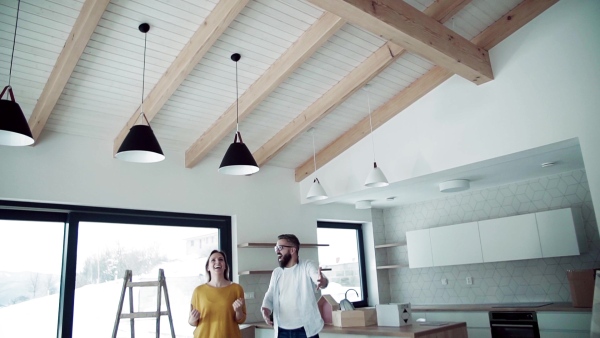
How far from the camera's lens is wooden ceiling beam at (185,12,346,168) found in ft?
13.1

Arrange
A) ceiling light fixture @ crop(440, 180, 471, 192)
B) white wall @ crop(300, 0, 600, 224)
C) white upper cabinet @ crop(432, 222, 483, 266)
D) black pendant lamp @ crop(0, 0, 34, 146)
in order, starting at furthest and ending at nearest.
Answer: white upper cabinet @ crop(432, 222, 483, 266)
ceiling light fixture @ crop(440, 180, 471, 192)
white wall @ crop(300, 0, 600, 224)
black pendant lamp @ crop(0, 0, 34, 146)

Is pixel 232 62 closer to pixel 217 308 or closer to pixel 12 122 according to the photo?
pixel 12 122

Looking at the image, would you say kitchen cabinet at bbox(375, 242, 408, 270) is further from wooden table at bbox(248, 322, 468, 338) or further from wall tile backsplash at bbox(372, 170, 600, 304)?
wooden table at bbox(248, 322, 468, 338)

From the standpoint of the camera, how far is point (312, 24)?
13.4ft

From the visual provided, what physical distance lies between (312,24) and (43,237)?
3283mm

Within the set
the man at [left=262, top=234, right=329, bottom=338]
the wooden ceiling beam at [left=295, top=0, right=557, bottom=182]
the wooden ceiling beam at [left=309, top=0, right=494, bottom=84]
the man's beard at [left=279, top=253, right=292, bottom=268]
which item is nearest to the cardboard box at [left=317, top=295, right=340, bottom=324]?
the man at [left=262, top=234, right=329, bottom=338]

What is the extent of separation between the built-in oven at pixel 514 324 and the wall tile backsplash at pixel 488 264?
0.72 meters

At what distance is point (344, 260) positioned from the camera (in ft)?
24.1

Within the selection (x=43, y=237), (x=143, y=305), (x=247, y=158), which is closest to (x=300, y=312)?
(x=247, y=158)

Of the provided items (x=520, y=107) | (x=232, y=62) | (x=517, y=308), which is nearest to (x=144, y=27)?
(x=232, y=62)

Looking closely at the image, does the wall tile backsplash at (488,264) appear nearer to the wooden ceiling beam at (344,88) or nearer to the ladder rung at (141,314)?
the wooden ceiling beam at (344,88)

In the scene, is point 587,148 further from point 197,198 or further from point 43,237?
point 43,237

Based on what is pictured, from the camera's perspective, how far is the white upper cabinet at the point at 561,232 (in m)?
5.21

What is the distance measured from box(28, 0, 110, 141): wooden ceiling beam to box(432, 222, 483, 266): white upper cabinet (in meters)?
5.08
